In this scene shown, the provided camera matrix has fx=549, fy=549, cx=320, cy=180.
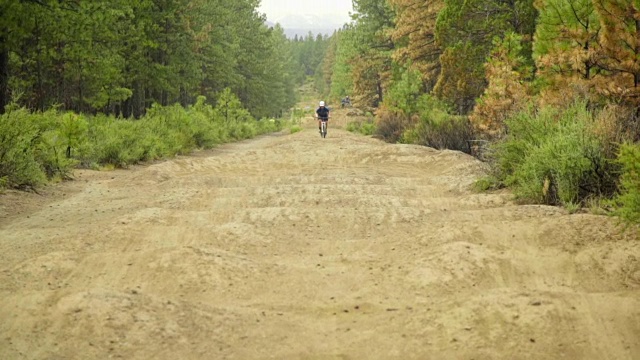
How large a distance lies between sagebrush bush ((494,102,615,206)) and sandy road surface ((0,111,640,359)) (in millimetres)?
506

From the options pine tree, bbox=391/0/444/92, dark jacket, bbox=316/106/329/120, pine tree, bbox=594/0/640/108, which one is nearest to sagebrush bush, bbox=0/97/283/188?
dark jacket, bbox=316/106/329/120

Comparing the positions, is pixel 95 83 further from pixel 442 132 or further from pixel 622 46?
pixel 622 46

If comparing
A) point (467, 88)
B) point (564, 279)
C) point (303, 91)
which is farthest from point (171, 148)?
point (303, 91)

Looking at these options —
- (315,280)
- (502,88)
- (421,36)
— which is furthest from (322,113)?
(315,280)

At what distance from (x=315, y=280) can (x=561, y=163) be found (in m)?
A: 4.06

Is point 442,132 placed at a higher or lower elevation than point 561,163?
lower

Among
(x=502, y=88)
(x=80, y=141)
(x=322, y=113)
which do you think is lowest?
(x=80, y=141)

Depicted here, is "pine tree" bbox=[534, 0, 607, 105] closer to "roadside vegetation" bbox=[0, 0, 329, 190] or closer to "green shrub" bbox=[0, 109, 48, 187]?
"green shrub" bbox=[0, 109, 48, 187]

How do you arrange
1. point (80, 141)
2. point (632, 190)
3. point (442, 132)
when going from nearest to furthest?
1. point (632, 190)
2. point (80, 141)
3. point (442, 132)

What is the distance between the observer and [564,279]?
503cm

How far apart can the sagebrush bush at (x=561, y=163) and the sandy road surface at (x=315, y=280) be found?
506mm

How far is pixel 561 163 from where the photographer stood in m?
7.36

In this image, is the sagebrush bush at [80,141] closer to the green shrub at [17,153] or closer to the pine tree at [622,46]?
the green shrub at [17,153]

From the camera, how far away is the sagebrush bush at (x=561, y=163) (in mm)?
7250
